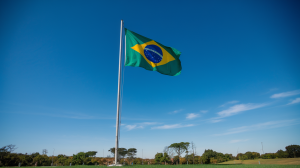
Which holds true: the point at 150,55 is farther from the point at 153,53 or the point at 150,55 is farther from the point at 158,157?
the point at 158,157

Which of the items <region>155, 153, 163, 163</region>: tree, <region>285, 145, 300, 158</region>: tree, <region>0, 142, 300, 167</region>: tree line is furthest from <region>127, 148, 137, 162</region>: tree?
<region>285, 145, 300, 158</region>: tree

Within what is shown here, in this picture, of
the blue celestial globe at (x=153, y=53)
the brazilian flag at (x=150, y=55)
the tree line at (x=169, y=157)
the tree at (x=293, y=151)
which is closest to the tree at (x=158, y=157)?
the tree line at (x=169, y=157)

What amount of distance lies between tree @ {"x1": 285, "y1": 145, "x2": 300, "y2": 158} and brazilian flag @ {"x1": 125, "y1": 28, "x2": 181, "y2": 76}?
77.7 meters

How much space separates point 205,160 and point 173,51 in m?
46.6

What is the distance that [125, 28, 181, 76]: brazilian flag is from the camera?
10984 millimetres

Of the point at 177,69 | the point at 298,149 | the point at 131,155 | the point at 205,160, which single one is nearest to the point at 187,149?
the point at 205,160

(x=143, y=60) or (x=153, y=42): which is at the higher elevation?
(x=153, y=42)

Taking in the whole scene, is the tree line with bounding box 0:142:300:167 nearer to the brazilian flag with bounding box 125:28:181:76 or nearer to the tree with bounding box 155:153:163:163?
the tree with bounding box 155:153:163:163

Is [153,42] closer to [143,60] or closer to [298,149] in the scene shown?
[143,60]

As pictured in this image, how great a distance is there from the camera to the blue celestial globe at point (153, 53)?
1200 centimetres

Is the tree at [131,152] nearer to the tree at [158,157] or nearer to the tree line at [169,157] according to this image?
the tree line at [169,157]

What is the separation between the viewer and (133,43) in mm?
11391

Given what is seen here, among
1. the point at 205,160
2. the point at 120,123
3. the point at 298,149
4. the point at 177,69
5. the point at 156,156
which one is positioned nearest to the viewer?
the point at 120,123

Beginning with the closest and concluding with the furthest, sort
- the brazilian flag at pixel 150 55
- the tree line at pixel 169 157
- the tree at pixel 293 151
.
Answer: the brazilian flag at pixel 150 55 → the tree line at pixel 169 157 → the tree at pixel 293 151
